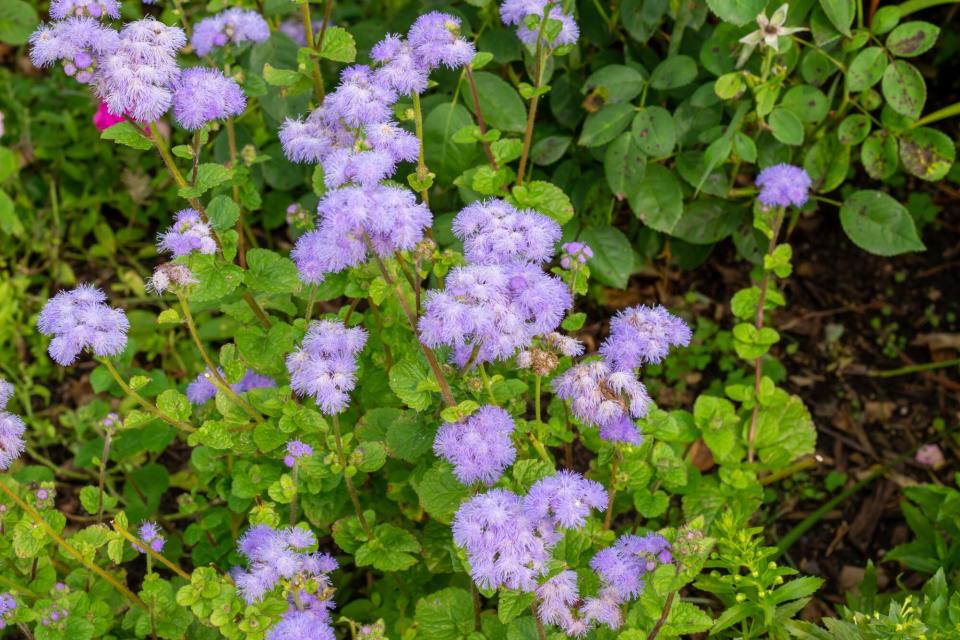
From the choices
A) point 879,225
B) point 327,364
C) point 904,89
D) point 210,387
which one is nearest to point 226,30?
point 210,387

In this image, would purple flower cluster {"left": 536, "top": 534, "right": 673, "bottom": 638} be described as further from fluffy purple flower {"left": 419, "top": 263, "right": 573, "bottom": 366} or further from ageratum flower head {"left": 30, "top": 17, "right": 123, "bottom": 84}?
ageratum flower head {"left": 30, "top": 17, "right": 123, "bottom": 84}

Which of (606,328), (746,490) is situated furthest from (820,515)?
(606,328)

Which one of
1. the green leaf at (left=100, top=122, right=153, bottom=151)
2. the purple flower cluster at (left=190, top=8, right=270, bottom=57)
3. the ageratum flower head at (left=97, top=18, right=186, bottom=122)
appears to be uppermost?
the ageratum flower head at (left=97, top=18, right=186, bottom=122)

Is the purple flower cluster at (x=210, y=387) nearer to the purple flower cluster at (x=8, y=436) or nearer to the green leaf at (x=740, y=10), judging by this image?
the purple flower cluster at (x=8, y=436)

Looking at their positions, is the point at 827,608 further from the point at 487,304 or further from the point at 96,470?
the point at 96,470

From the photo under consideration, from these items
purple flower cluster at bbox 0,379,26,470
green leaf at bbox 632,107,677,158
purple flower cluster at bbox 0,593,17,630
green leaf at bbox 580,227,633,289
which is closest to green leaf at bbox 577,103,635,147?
green leaf at bbox 632,107,677,158

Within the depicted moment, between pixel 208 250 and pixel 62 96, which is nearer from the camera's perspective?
pixel 208 250

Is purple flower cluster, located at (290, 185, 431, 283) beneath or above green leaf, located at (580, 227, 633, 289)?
above
